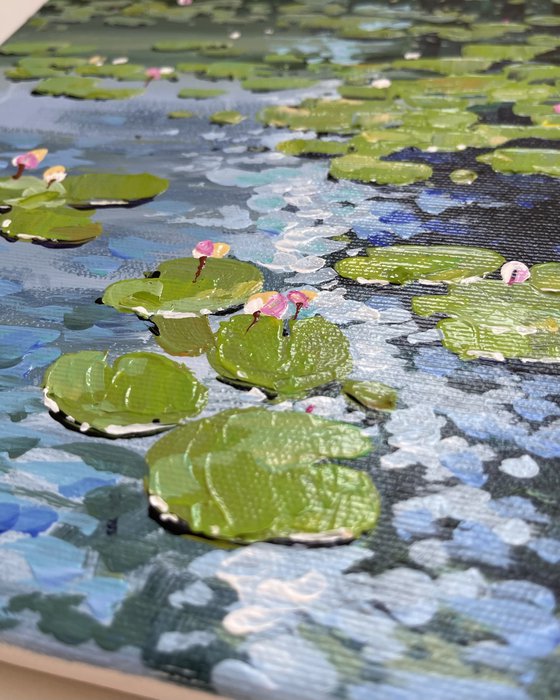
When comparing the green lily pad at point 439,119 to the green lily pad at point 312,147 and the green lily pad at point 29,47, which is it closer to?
the green lily pad at point 312,147

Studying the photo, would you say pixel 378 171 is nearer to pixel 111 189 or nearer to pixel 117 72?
pixel 111 189

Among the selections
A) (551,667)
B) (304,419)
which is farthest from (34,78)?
(551,667)

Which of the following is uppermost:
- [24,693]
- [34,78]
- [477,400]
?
[34,78]

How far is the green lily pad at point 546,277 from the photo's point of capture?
0.89 metres

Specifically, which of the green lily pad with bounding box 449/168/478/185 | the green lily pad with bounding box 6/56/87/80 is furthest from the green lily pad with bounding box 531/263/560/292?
the green lily pad with bounding box 6/56/87/80

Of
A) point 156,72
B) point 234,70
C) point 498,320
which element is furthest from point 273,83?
point 498,320

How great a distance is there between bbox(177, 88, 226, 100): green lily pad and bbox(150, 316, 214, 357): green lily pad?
59 cm

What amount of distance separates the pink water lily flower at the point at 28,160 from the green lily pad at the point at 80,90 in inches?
7.6

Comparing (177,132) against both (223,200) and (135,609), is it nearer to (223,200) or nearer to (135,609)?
(223,200)

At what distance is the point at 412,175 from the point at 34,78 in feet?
2.51

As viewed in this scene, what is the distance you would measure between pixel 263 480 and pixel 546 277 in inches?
17.6

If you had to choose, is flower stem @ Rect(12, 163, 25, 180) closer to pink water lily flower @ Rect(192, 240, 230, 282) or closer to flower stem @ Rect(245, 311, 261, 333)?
pink water lily flower @ Rect(192, 240, 230, 282)

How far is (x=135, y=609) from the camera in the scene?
0.62 metres

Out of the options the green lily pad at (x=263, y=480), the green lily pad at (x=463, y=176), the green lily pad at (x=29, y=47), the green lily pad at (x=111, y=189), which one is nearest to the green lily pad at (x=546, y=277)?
the green lily pad at (x=463, y=176)
